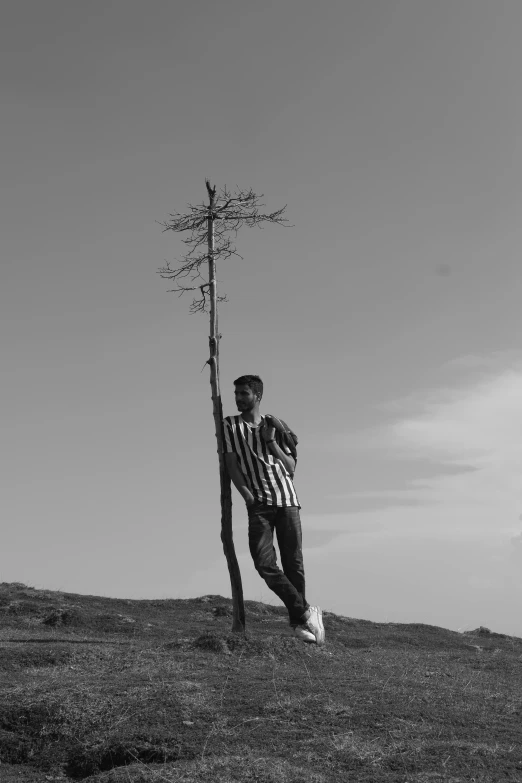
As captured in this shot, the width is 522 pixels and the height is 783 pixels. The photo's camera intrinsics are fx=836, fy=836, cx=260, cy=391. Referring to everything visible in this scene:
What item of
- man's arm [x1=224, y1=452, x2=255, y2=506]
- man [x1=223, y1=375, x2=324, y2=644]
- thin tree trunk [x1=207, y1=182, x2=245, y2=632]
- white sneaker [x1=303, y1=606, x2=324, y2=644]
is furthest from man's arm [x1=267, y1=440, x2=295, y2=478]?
white sneaker [x1=303, y1=606, x2=324, y2=644]

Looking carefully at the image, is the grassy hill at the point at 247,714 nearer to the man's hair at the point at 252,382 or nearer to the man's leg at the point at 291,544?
the man's leg at the point at 291,544

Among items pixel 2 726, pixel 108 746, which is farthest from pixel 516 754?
pixel 2 726

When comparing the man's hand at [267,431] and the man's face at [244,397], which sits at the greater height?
the man's face at [244,397]

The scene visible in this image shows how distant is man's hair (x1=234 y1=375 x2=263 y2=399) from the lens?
10.9 m

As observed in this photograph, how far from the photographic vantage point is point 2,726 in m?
6.87

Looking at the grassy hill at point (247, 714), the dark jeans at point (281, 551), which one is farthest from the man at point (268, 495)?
the grassy hill at point (247, 714)

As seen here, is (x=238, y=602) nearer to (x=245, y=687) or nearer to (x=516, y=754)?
(x=245, y=687)

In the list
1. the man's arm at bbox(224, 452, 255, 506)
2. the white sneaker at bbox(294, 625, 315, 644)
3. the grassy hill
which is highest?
the man's arm at bbox(224, 452, 255, 506)

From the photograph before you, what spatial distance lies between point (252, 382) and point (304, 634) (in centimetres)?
323

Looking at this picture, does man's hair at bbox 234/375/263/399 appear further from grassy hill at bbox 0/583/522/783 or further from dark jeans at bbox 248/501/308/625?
grassy hill at bbox 0/583/522/783

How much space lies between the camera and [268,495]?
10.6 metres

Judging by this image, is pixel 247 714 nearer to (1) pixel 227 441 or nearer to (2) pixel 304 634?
(2) pixel 304 634

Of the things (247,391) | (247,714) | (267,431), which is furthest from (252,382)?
(247,714)

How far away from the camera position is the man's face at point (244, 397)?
10828 millimetres
